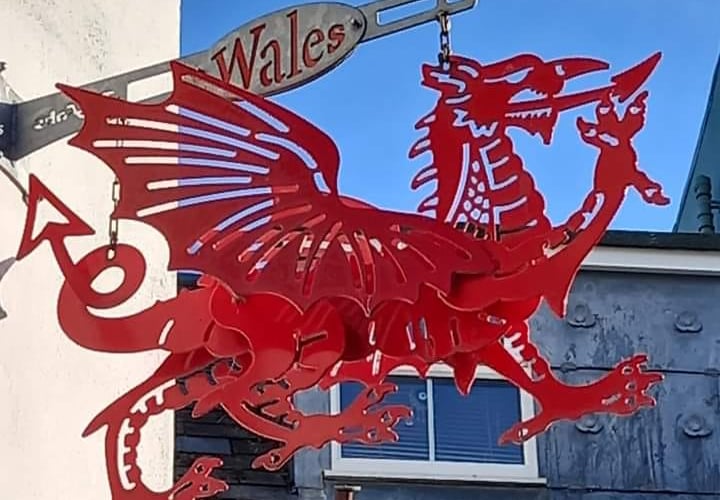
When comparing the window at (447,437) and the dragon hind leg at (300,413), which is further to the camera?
the window at (447,437)

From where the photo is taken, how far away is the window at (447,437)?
19.8 ft

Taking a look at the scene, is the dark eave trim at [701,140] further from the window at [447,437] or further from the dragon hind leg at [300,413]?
the dragon hind leg at [300,413]

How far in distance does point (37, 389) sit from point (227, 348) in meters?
0.43

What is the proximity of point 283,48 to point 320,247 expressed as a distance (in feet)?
1.45

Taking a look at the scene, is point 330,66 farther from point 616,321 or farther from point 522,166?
point 616,321

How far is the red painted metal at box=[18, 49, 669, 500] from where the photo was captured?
240cm

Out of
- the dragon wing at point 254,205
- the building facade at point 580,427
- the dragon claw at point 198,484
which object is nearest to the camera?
the dragon wing at point 254,205

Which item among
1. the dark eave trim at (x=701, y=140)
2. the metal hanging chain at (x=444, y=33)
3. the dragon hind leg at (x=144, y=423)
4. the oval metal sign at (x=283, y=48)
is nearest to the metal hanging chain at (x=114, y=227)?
the dragon hind leg at (x=144, y=423)

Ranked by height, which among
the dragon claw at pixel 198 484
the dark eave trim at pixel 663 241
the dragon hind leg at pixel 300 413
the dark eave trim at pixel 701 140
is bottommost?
the dragon claw at pixel 198 484

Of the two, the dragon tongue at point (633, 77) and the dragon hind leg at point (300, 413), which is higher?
the dragon tongue at point (633, 77)

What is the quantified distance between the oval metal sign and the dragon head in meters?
0.18

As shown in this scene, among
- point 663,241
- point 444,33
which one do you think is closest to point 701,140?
point 663,241

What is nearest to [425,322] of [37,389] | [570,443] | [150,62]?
[37,389]

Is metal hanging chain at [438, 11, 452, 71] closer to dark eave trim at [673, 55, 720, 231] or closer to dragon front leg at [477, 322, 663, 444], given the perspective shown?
dragon front leg at [477, 322, 663, 444]
